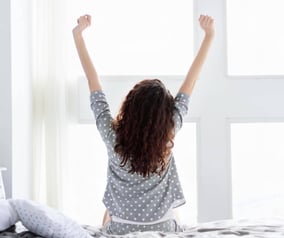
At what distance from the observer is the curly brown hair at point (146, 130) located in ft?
5.28

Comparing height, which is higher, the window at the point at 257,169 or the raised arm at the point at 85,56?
the raised arm at the point at 85,56

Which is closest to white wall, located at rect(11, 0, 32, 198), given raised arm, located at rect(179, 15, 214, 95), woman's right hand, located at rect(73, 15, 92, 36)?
woman's right hand, located at rect(73, 15, 92, 36)

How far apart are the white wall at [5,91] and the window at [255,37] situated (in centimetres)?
99

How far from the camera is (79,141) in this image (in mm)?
2234

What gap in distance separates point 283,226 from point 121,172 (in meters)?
0.54

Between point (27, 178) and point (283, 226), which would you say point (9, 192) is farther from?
point (283, 226)

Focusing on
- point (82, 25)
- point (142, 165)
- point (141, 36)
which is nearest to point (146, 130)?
point (142, 165)

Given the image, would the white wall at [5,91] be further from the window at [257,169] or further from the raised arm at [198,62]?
the window at [257,169]

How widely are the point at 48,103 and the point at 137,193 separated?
Result: 2.32 feet

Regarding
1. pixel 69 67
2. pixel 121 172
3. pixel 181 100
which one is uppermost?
pixel 69 67

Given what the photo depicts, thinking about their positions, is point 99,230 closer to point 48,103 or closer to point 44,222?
point 44,222

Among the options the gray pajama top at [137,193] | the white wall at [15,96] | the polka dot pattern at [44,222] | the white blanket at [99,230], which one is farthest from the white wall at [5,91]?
the polka dot pattern at [44,222]

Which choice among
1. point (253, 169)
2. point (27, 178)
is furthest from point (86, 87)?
point (253, 169)

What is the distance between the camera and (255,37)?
2.26m
